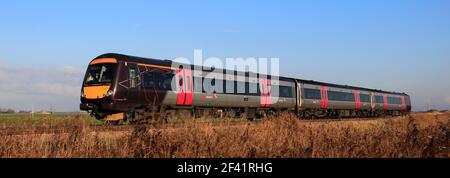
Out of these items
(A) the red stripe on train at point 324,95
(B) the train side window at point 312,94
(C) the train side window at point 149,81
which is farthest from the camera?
(A) the red stripe on train at point 324,95

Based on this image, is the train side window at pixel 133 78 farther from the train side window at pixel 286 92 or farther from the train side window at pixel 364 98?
the train side window at pixel 364 98

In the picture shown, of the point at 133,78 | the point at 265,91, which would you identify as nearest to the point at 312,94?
the point at 265,91

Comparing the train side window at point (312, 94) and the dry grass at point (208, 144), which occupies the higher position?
the train side window at point (312, 94)

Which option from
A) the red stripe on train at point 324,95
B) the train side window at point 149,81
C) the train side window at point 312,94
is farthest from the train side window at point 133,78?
the red stripe on train at point 324,95

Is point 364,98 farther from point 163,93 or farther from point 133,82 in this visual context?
point 133,82

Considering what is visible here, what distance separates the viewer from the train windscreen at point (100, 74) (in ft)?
56.7

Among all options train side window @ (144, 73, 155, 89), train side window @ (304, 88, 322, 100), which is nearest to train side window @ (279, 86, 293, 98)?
train side window @ (304, 88, 322, 100)

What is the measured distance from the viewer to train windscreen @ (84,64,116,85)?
680 inches

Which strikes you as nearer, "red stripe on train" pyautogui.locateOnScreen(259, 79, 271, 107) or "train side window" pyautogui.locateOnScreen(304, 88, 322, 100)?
"red stripe on train" pyautogui.locateOnScreen(259, 79, 271, 107)

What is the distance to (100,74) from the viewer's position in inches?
698

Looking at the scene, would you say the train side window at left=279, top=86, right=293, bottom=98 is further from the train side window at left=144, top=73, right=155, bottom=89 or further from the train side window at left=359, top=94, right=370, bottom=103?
the train side window at left=359, top=94, right=370, bottom=103
